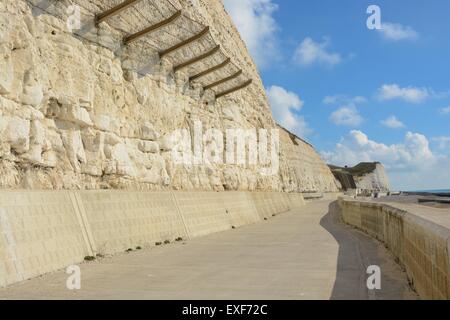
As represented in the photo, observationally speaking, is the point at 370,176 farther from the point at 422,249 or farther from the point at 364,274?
the point at 422,249

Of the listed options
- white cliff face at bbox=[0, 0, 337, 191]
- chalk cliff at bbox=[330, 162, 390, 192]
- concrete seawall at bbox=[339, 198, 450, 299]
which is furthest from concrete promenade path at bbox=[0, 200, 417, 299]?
chalk cliff at bbox=[330, 162, 390, 192]

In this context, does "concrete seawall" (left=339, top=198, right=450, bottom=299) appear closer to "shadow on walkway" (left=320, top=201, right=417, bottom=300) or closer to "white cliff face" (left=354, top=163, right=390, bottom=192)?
"shadow on walkway" (left=320, top=201, right=417, bottom=300)

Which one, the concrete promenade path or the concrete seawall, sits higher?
the concrete seawall

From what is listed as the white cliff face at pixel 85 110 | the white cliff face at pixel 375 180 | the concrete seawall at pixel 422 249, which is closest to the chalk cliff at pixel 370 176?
the white cliff face at pixel 375 180

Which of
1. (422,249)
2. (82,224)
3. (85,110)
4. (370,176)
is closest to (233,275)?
(422,249)

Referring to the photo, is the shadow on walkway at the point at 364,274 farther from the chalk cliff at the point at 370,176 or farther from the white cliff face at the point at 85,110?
the chalk cliff at the point at 370,176

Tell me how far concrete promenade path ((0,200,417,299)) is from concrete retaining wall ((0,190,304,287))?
1.34 ft

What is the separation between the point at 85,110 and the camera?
1404cm

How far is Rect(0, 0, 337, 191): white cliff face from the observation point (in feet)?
36.5

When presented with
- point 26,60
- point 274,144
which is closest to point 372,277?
point 26,60

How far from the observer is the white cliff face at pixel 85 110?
1113cm

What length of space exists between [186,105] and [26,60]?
11332 millimetres

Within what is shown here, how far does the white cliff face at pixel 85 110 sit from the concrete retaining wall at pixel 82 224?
1.37 m
